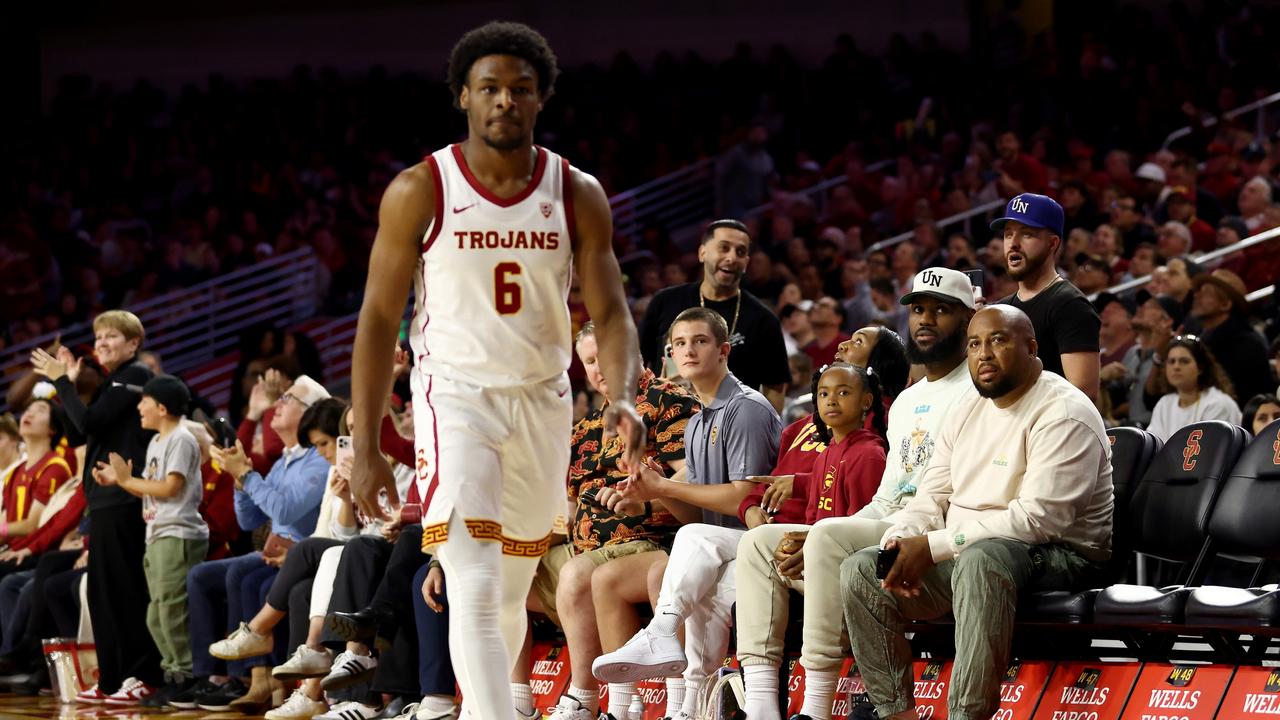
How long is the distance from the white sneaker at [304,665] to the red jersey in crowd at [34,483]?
3.63 metres

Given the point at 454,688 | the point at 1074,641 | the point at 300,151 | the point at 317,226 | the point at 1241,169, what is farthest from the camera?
the point at 300,151

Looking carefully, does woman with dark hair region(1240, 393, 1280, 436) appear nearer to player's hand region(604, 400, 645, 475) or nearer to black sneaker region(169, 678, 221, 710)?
player's hand region(604, 400, 645, 475)

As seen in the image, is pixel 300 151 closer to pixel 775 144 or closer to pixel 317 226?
pixel 317 226

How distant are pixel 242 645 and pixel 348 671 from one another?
3.24ft

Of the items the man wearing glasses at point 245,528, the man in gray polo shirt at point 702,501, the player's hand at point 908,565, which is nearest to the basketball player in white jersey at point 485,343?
the player's hand at point 908,565

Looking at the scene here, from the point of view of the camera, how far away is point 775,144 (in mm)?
16297

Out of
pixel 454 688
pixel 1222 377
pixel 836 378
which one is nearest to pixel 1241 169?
pixel 1222 377

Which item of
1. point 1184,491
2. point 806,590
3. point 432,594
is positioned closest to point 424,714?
point 432,594

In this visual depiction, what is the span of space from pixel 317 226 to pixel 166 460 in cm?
795

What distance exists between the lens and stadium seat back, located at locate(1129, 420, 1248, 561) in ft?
18.4

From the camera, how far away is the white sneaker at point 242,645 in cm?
782

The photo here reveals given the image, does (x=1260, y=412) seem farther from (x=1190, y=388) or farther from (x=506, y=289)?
(x=506, y=289)

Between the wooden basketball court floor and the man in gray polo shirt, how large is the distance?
2617 mm

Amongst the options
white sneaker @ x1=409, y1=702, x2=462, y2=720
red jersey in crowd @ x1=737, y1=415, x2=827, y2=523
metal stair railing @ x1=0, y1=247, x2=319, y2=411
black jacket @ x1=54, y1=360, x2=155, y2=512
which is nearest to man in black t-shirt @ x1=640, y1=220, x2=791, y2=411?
red jersey in crowd @ x1=737, y1=415, x2=827, y2=523
